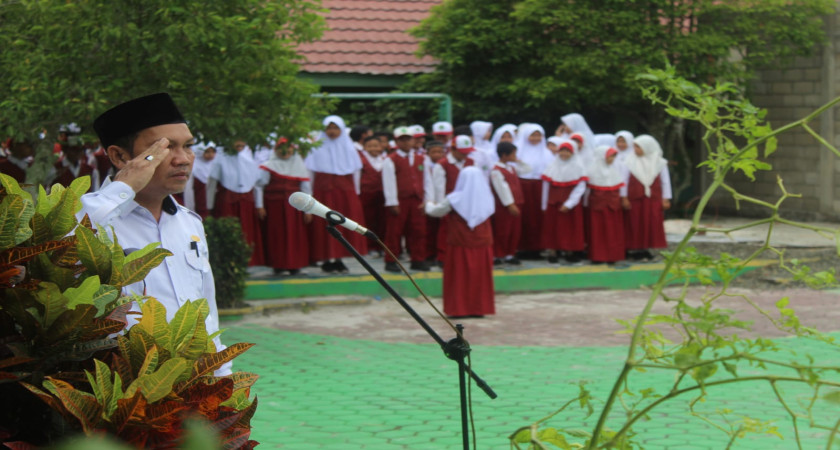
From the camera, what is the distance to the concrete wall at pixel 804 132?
782 inches

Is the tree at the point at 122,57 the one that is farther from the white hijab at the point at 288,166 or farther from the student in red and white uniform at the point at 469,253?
the white hijab at the point at 288,166

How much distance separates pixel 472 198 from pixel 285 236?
317 centimetres

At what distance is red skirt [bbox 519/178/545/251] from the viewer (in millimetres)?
14984

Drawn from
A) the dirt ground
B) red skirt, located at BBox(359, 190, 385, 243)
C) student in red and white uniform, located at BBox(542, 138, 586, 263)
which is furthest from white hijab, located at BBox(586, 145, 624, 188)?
red skirt, located at BBox(359, 190, 385, 243)

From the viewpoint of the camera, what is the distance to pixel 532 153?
15.3 meters

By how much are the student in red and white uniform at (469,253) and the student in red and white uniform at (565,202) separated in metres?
3.56

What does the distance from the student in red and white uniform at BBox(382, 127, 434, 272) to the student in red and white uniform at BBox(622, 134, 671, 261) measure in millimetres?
2837

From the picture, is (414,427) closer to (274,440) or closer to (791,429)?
(274,440)

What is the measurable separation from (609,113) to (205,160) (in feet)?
32.9

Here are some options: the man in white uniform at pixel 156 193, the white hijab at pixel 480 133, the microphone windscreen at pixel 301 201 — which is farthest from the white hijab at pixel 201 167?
the microphone windscreen at pixel 301 201

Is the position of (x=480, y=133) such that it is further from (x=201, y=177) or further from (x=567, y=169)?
(x=201, y=177)

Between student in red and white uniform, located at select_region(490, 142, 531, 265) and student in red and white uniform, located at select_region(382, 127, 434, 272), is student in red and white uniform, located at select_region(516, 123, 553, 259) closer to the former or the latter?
student in red and white uniform, located at select_region(490, 142, 531, 265)

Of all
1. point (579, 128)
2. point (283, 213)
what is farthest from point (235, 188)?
point (579, 128)

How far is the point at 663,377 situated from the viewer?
8.13m
